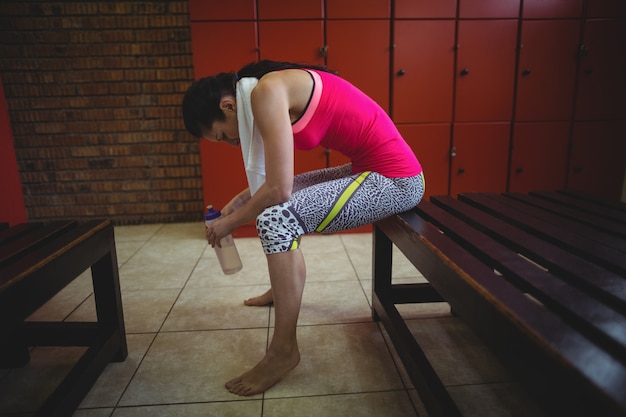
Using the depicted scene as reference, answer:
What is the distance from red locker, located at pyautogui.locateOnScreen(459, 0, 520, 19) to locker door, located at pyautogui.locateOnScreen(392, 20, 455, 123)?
122 millimetres

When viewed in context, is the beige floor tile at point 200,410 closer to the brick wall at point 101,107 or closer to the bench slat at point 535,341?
the bench slat at point 535,341

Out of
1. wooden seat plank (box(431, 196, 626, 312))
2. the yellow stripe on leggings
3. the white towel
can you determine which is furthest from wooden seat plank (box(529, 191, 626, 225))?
the white towel

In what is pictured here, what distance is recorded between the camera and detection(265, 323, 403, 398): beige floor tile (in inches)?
49.9

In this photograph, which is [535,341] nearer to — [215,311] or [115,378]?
[115,378]

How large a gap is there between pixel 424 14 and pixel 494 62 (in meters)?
0.59

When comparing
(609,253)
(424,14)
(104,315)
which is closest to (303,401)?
(104,315)

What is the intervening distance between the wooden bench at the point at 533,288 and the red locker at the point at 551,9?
175 centimetres

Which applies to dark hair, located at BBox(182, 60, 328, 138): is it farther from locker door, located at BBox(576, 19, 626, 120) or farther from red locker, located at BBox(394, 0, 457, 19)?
locker door, located at BBox(576, 19, 626, 120)

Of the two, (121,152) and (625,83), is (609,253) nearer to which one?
(625,83)

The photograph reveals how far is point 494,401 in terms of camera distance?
1.20 metres

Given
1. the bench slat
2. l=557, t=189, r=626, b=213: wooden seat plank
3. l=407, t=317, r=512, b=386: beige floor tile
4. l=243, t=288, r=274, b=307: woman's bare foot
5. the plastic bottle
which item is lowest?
l=407, t=317, r=512, b=386: beige floor tile

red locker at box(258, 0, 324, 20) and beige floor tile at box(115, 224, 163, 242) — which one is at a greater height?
red locker at box(258, 0, 324, 20)

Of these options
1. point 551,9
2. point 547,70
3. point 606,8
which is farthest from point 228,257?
point 606,8

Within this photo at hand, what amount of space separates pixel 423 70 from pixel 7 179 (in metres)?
2.52
